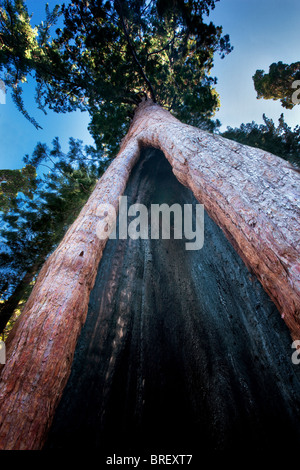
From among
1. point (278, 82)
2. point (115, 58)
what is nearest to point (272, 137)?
point (278, 82)

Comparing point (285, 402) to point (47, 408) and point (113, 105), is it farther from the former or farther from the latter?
point (113, 105)

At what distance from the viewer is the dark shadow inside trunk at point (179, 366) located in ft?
5.10

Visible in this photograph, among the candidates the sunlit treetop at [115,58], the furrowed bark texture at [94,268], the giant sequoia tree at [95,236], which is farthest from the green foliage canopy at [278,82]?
the furrowed bark texture at [94,268]

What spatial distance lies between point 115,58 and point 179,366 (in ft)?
26.2

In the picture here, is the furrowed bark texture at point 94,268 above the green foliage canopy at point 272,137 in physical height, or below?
below

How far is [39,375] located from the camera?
3.59 feet


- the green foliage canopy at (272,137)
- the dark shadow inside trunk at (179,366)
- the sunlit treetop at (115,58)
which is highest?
the sunlit treetop at (115,58)

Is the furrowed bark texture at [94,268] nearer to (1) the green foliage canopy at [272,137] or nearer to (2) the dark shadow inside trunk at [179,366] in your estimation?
(2) the dark shadow inside trunk at [179,366]

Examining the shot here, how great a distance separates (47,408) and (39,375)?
0.17m

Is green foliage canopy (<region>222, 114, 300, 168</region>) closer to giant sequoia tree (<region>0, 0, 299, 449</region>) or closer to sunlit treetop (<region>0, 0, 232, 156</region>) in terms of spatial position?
sunlit treetop (<region>0, 0, 232, 156</region>)

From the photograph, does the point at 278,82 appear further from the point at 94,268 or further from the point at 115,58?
the point at 94,268

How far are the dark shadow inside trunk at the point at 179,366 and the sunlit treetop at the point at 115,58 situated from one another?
5468mm

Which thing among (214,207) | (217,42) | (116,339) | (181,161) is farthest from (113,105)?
(116,339)

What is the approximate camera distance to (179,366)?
6.83 ft
